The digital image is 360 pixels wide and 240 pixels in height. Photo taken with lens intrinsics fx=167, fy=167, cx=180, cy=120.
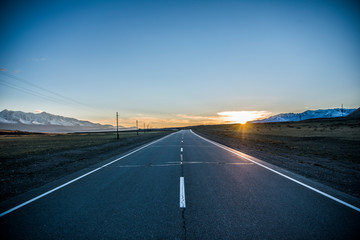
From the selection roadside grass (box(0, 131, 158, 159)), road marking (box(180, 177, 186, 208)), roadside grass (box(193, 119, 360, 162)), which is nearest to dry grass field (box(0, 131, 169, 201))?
roadside grass (box(0, 131, 158, 159))

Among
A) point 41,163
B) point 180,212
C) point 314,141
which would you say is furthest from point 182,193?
point 314,141

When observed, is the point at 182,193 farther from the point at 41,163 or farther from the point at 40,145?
the point at 40,145

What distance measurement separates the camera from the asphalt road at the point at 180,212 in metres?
2.96

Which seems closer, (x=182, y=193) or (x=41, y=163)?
(x=182, y=193)

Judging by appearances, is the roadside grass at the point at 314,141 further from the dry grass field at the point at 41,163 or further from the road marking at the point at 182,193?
the dry grass field at the point at 41,163

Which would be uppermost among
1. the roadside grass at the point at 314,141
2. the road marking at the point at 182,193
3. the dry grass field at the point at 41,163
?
the road marking at the point at 182,193

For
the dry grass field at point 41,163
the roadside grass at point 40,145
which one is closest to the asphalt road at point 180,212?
the dry grass field at point 41,163

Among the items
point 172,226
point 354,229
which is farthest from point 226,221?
point 354,229

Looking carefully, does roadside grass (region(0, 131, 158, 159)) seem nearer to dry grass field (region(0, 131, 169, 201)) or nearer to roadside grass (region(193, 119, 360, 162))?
dry grass field (region(0, 131, 169, 201))

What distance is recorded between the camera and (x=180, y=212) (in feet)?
12.0

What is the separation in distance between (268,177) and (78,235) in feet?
20.3

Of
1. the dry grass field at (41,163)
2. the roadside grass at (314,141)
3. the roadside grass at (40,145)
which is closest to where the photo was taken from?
the dry grass field at (41,163)

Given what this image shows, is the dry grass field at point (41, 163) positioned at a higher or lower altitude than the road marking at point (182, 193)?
lower

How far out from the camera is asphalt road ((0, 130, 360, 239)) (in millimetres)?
2959
